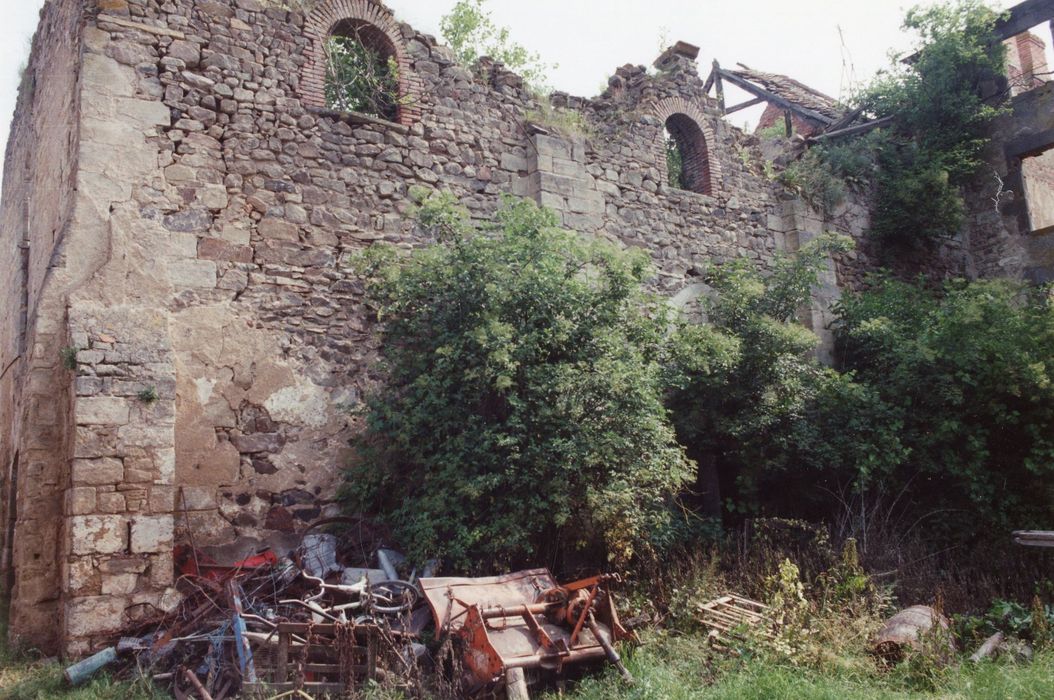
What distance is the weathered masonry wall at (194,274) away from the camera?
6094 mm

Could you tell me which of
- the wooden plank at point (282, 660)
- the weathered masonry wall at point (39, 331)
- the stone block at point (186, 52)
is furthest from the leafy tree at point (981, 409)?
the weathered masonry wall at point (39, 331)

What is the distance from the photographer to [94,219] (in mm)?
6727

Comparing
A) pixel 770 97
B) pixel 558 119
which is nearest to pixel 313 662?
pixel 558 119

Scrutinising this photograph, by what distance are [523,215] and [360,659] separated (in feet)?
13.2

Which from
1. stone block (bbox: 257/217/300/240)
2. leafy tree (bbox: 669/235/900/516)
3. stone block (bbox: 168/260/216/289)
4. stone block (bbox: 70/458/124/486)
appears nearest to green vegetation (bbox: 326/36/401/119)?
stone block (bbox: 257/217/300/240)

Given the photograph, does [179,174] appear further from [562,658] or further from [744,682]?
[744,682]

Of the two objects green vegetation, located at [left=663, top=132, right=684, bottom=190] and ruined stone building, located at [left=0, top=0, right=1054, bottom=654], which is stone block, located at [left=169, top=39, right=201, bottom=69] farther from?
green vegetation, located at [left=663, top=132, right=684, bottom=190]

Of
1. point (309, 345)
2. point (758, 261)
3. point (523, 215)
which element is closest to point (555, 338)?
point (523, 215)

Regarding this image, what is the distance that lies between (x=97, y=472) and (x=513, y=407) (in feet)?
10.3

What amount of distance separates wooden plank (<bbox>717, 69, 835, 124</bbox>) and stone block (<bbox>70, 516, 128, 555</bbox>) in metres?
12.0

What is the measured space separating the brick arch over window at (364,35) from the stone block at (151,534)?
4078 millimetres

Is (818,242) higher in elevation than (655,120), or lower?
lower

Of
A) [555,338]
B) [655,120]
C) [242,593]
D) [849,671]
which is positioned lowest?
[849,671]

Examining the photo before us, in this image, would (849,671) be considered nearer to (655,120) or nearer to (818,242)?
(818,242)
